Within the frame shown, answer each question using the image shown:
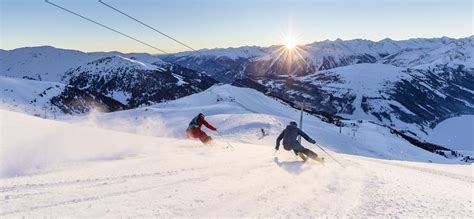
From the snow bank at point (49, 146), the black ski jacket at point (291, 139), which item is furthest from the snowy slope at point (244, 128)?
the snow bank at point (49, 146)

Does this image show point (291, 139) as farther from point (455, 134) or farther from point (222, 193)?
point (455, 134)

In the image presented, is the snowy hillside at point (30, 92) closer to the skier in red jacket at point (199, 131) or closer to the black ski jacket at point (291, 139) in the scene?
the skier in red jacket at point (199, 131)

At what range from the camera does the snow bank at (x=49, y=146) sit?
9.10 metres

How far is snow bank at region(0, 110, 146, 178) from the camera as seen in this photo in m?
9.10

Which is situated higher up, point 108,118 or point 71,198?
point 71,198

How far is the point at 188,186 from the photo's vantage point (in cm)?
798

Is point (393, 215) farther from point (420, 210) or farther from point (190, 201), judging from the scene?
point (190, 201)

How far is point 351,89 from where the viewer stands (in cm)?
19650

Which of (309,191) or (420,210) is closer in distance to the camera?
(420,210)

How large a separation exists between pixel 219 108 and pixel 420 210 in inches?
1628

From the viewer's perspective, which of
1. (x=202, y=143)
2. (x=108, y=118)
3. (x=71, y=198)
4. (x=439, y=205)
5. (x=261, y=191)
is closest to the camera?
(x=71, y=198)

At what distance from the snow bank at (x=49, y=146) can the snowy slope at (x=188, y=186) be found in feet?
0.09

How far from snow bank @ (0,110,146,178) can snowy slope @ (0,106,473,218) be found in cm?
3

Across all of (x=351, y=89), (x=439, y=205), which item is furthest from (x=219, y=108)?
(x=351, y=89)
